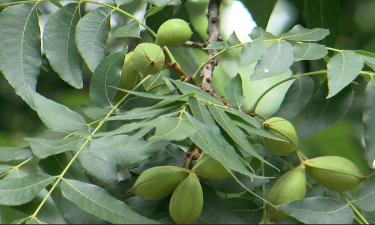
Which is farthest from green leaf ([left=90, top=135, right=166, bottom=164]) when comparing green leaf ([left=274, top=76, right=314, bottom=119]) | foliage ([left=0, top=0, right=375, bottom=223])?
green leaf ([left=274, top=76, right=314, bottom=119])

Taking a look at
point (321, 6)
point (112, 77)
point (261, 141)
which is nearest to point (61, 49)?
point (112, 77)

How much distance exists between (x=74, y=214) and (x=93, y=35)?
0.48 metres

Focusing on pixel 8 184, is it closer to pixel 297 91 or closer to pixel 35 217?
pixel 35 217

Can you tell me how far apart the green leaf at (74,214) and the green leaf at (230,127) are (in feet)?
0.92

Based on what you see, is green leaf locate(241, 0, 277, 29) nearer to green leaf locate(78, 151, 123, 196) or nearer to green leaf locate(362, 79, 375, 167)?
green leaf locate(362, 79, 375, 167)

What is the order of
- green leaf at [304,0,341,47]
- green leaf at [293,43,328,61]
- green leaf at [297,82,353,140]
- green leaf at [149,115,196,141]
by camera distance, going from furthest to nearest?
1. green leaf at [304,0,341,47]
2. green leaf at [297,82,353,140]
3. green leaf at [293,43,328,61]
4. green leaf at [149,115,196,141]

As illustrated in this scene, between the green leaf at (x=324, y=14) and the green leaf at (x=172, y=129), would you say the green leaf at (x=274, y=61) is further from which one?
the green leaf at (x=324, y=14)

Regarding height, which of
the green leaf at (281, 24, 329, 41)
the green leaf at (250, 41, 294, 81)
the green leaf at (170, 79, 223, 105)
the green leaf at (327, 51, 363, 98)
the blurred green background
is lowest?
the blurred green background

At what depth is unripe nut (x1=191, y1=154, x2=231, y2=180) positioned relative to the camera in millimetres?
852

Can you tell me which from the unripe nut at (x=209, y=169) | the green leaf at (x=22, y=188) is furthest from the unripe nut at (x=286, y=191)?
the green leaf at (x=22, y=188)

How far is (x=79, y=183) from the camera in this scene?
811 mm

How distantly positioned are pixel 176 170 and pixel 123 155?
0.11 m

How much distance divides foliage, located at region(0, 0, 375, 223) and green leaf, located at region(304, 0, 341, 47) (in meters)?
0.33

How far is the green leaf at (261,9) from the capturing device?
5.02ft
